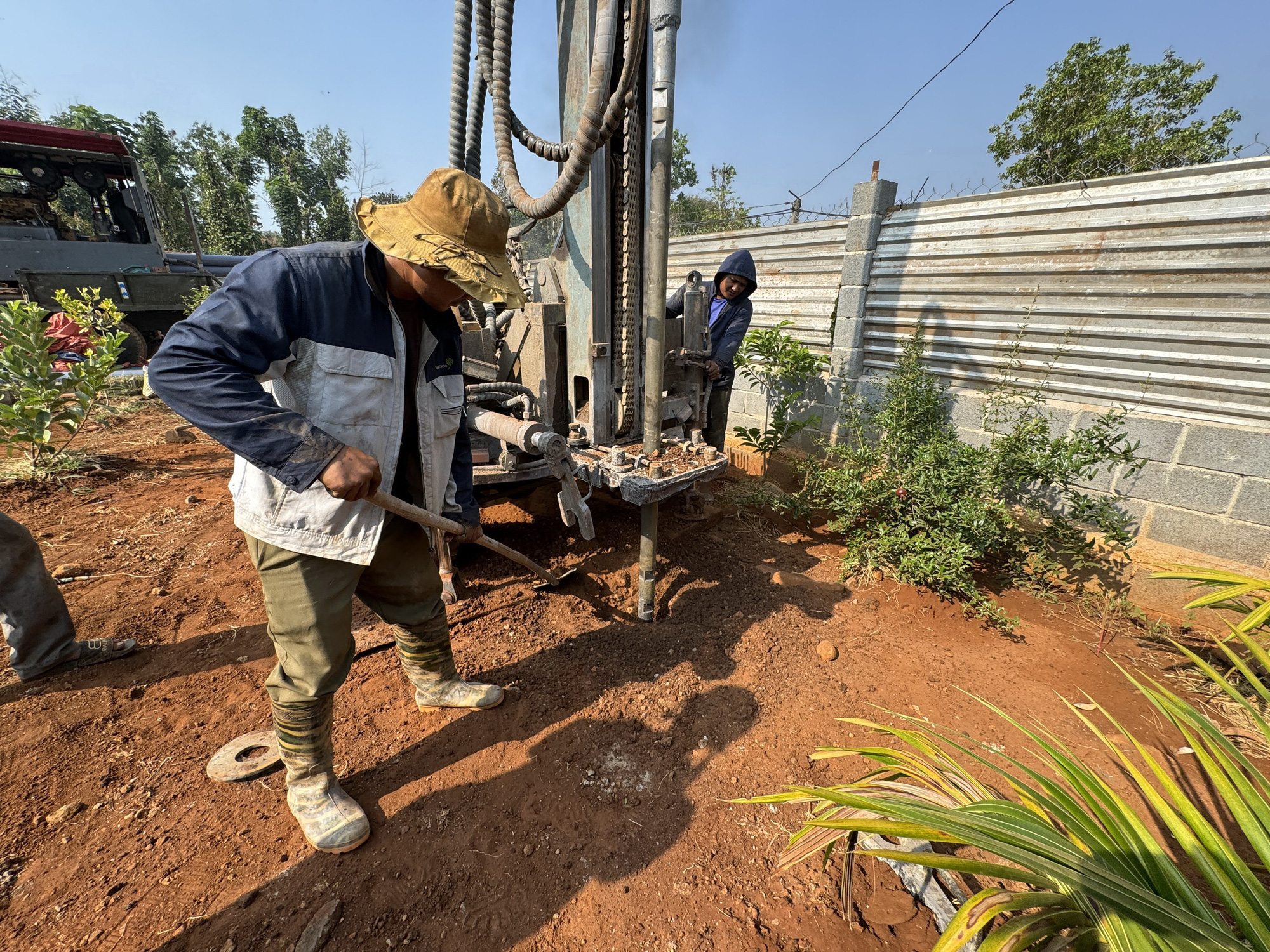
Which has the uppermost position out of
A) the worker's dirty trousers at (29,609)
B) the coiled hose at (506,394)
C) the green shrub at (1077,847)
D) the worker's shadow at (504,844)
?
the coiled hose at (506,394)

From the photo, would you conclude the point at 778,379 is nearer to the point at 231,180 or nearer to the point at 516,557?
the point at 516,557

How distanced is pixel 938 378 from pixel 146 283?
11.4 m

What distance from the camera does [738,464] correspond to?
19.8ft

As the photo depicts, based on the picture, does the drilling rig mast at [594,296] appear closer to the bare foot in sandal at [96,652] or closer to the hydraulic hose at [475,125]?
the hydraulic hose at [475,125]

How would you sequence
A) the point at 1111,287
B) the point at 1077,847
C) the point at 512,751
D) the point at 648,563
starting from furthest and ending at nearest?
1. the point at 1111,287
2. the point at 648,563
3. the point at 512,751
4. the point at 1077,847

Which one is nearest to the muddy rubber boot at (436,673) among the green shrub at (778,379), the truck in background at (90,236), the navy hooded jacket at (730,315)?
the navy hooded jacket at (730,315)

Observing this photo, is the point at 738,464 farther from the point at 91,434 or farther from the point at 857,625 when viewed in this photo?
the point at 91,434

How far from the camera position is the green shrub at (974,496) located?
3.23 meters

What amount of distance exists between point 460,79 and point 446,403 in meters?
1.91

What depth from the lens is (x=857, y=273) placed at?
4.86 meters

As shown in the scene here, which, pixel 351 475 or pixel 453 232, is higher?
pixel 453 232

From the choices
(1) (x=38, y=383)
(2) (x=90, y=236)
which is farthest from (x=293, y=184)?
(1) (x=38, y=383)

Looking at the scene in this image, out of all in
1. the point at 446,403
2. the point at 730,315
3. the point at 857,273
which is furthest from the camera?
the point at 857,273

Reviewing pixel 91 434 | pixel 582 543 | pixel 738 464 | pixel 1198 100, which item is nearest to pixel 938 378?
pixel 738 464
